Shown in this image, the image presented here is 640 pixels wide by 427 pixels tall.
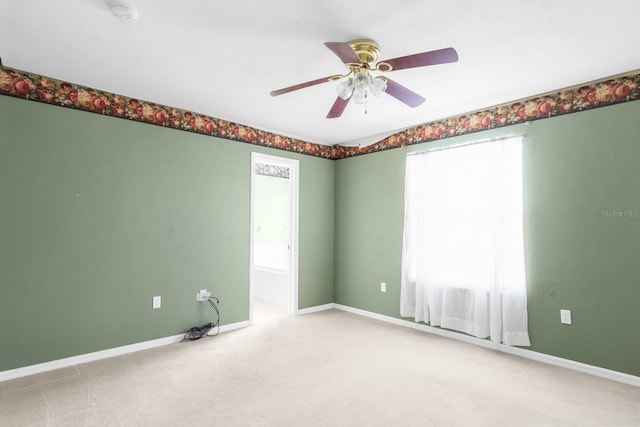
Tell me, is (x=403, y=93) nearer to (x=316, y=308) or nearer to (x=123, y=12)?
(x=123, y=12)

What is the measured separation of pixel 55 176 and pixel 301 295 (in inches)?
122

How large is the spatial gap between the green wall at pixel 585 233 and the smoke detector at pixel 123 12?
3232 mm

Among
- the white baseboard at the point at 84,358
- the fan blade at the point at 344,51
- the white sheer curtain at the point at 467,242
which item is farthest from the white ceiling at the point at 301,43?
the white baseboard at the point at 84,358

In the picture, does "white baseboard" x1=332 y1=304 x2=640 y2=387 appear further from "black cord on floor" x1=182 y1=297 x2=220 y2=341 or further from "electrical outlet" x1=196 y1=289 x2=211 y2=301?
"electrical outlet" x1=196 y1=289 x2=211 y2=301

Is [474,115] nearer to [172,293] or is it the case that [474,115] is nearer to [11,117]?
[172,293]

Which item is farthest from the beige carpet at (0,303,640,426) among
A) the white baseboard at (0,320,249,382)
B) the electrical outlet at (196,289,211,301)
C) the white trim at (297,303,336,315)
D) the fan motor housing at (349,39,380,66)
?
the fan motor housing at (349,39,380,66)

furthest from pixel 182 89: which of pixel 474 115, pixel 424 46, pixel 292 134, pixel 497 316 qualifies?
pixel 497 316

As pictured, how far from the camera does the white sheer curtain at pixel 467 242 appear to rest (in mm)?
3307

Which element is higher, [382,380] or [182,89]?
[182,89]

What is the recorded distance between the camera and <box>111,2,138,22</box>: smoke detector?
6.17 ft

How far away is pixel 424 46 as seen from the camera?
2.31 m

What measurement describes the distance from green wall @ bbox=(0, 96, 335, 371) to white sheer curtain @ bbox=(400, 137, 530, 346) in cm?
205

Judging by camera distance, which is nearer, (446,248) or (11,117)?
(11,117)

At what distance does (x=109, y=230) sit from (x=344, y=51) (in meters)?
2.65
